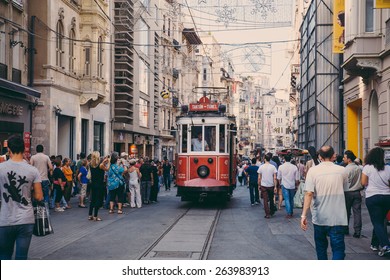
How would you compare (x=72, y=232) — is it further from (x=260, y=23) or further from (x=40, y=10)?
(x=40, y=10)

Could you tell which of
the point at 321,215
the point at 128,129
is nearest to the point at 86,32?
the point at 128,129

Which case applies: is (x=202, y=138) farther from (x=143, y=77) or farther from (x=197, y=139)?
(x=143, y=77)

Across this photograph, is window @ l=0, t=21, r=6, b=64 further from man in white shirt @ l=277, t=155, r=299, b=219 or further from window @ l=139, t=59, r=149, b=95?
window @ l=139, t=59, r=149, b=95

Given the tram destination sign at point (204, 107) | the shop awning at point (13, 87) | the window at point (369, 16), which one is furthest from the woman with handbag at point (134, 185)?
the window at point (369, 16)

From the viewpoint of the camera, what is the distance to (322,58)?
103ft

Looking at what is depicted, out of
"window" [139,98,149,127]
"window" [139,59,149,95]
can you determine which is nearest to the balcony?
"window" [139,59,149,95]

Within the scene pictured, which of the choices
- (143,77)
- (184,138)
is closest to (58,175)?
(184,138)

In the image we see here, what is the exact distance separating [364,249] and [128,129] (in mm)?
29491

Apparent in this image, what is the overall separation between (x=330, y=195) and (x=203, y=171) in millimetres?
11070

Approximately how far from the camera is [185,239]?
11.7 m

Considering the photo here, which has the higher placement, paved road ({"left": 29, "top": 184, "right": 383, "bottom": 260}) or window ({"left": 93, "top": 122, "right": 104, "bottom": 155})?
window ({"left": 93, "top": 122, "right": 104, "bottom": 155})

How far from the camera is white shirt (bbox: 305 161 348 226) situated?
732cm

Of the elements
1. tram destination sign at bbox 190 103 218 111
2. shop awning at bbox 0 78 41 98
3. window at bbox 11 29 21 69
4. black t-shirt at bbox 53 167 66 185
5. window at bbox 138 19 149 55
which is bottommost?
black t-shirt at bbox 53 167 66 185

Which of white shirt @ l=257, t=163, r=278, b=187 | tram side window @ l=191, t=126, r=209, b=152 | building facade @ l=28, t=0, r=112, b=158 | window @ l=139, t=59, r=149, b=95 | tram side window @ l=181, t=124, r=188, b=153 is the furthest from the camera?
window @ l=139, t=59, r=149, b=95
